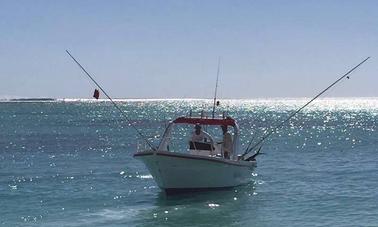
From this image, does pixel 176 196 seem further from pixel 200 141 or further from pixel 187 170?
pixel 200 141

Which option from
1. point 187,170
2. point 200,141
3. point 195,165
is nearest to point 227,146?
point 200,141

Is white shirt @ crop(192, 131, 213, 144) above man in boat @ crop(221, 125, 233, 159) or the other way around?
above

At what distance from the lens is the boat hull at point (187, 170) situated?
28.6 meters

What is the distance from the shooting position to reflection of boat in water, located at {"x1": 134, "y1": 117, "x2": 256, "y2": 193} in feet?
94.1

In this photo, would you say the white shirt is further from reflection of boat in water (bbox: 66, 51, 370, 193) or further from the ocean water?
the ocean water

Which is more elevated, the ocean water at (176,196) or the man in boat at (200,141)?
the man in boat at (200,141)

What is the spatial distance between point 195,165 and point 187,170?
16.4 inches

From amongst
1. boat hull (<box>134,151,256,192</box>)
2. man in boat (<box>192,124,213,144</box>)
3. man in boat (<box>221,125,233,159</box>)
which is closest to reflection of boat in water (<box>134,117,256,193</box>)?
boat hull (<box>134,151,256,192</box>)

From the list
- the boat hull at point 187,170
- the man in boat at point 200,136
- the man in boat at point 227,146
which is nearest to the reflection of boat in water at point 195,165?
the boat hull at point 187,170

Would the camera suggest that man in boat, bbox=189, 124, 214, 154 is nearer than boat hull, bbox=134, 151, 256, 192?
No

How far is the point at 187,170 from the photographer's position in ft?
95.5

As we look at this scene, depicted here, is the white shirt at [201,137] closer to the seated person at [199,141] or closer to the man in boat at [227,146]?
the seated person at [199,141]

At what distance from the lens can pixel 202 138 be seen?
3212cm

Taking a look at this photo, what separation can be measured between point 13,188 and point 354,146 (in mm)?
39110
